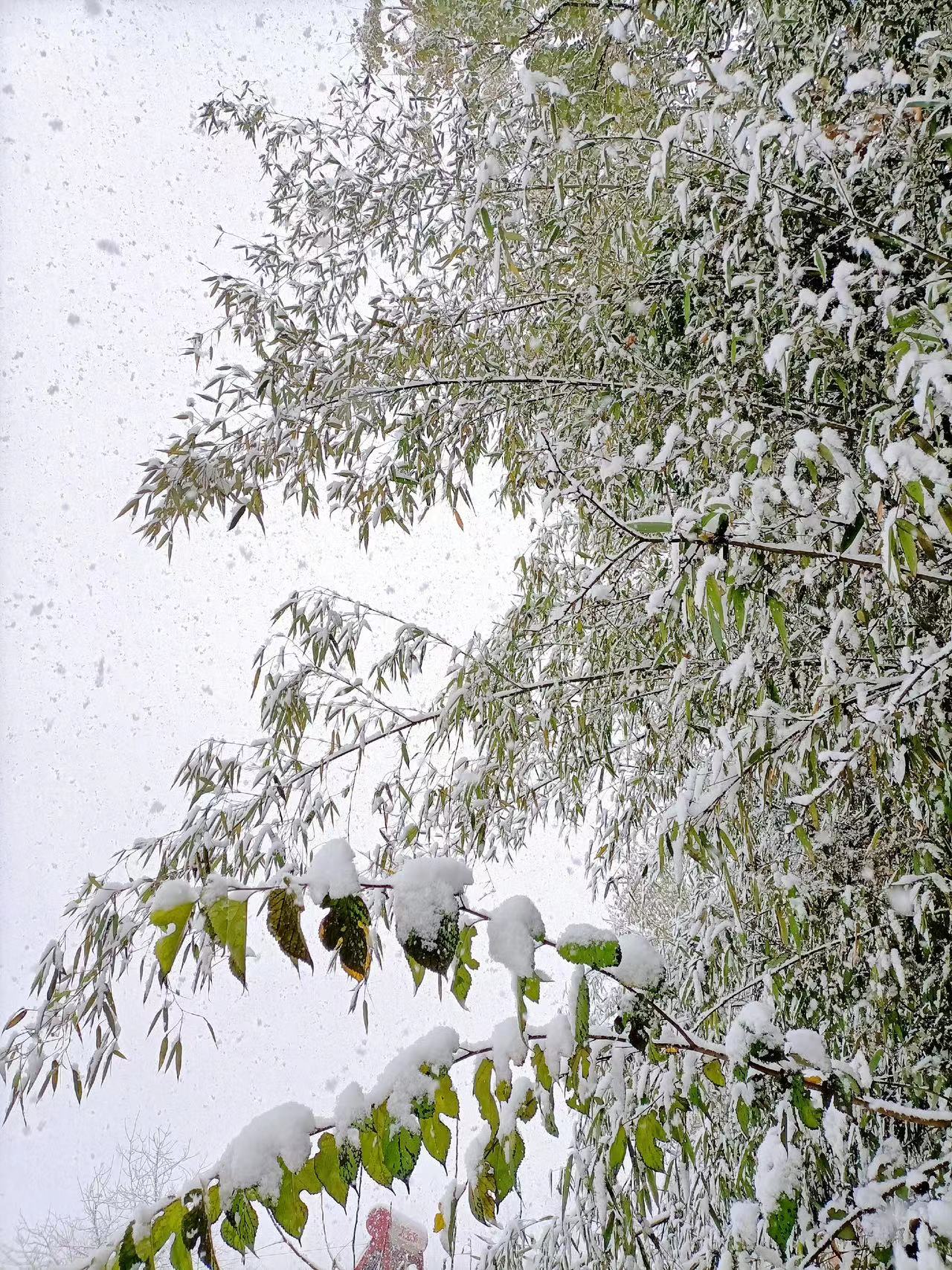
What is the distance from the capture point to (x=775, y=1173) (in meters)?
0.57

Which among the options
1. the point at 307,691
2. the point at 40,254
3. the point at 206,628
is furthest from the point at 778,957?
the point at 206,628

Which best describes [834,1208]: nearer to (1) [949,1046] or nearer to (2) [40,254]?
(1) [949,1046]

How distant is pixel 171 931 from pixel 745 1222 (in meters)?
0.70

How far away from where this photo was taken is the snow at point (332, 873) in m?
0.46

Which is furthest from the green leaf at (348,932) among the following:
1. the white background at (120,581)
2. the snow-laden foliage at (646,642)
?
the white background at (120,581)

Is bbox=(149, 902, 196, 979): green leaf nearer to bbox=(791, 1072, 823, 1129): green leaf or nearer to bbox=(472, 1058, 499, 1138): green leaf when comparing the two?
bbox=(472, 1058, 499, 1138): green leaf

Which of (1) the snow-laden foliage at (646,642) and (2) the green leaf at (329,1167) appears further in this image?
(1) the snow-laden foliage at (646,642)

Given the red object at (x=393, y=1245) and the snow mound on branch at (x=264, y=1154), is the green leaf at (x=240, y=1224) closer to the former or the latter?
the snow mound on branch at (x=264, y=1154)

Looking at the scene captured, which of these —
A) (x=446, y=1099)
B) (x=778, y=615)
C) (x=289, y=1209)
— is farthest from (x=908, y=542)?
(x=289, y=1209)

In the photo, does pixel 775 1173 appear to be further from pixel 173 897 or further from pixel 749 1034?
pixel 173 897

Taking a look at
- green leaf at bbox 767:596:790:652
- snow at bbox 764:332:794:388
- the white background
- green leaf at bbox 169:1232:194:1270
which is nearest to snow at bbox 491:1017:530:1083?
green leaf at bbox 169:1232:194:1270

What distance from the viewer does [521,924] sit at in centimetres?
50

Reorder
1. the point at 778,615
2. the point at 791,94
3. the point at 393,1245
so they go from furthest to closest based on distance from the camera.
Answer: the point at 393,1245 < the point at 791,94 < the point at 778,615

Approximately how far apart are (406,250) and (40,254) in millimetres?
24279
